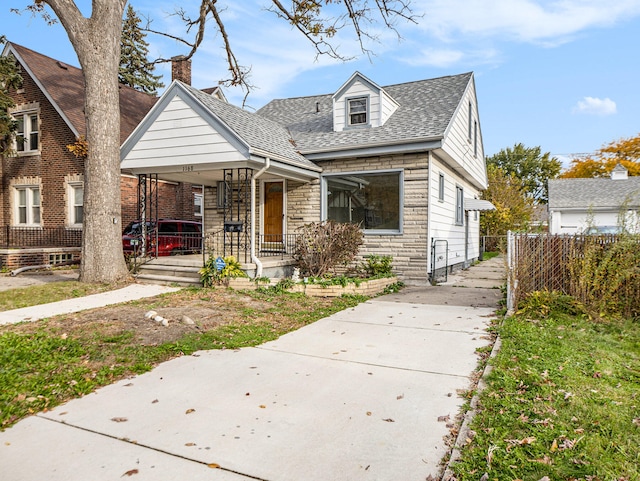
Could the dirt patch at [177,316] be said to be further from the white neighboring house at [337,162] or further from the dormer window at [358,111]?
the dormer window at [358,111]

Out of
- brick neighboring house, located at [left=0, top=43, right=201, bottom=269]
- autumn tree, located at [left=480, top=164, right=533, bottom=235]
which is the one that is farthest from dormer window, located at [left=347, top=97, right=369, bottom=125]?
autumn tree, located at [left=480, top=164, right=533, bottom=235]

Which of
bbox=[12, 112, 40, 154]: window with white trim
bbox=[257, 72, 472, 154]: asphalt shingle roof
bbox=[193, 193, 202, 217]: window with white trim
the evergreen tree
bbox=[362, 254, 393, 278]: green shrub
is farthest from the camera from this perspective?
the evergreen tree

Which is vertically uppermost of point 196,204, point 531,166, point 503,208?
point 531,166

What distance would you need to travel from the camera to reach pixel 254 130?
1162cm

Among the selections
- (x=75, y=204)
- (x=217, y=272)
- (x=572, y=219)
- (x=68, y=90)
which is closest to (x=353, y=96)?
(x=217, y=272)

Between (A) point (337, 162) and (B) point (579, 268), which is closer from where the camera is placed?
(B) point (579, 268)

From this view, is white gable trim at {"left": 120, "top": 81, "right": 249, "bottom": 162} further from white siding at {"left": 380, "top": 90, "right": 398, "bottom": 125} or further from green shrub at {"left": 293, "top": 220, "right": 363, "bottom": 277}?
white siding at {"left": 380, "top": 90, "right": 398, "bottom": 125}

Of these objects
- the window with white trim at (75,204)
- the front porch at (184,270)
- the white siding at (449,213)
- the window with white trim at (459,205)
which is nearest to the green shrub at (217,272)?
the front porch at (184,270)

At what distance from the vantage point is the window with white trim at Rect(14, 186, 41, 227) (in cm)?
1803

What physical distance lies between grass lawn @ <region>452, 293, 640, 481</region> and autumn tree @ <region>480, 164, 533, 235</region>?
2233cm

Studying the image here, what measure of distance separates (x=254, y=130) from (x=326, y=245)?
3864 millimetres

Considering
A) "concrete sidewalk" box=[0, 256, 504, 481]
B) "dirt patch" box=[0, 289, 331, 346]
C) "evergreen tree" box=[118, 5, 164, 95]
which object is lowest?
"concrete sidewalk" box=[0, 256, 504, 481]

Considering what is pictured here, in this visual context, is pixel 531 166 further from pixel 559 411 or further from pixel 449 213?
pixel 559 411

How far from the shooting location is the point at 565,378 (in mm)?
4109
